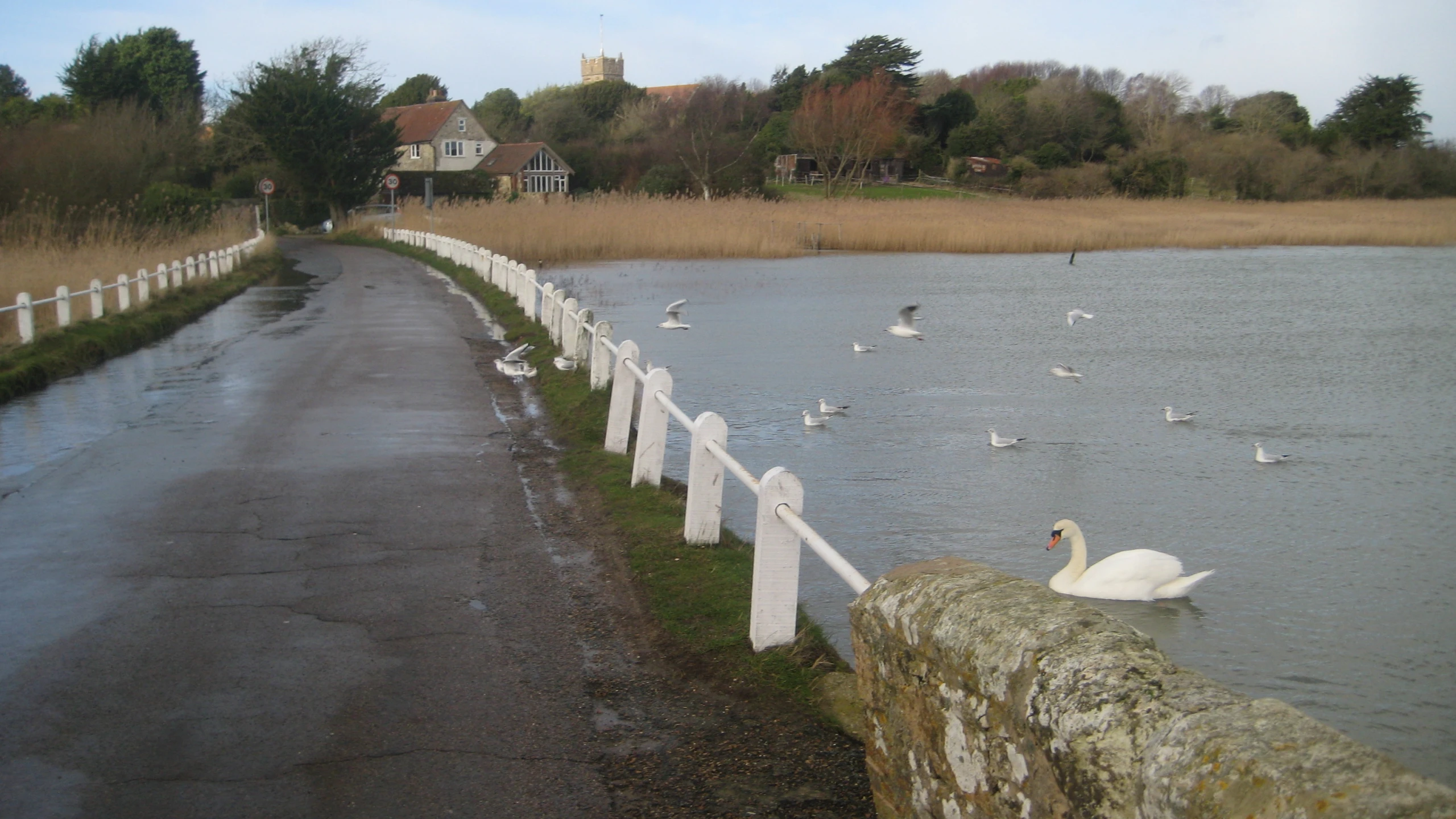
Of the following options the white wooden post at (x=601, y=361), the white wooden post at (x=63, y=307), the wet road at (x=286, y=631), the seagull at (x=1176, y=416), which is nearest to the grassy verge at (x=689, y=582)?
the wet road at (x=286, y=631)

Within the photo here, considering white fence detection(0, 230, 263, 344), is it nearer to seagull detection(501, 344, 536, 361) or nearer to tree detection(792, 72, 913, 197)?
seagull detection(501, 344, 536, 361)

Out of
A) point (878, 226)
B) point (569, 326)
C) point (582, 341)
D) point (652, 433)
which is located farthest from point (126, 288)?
point (878, 226)

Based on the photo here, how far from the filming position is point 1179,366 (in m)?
18.9

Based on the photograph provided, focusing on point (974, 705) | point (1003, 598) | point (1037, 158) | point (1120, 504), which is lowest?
point (1120, 504)

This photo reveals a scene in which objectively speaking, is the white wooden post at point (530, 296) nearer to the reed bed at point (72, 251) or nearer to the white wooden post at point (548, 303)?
the white wooden post at point (548, 303)

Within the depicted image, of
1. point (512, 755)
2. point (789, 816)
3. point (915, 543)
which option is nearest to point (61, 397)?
point (915, 543)

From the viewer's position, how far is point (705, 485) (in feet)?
23.1

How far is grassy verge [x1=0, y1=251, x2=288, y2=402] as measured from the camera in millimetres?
14016

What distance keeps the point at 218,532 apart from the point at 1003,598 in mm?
5910

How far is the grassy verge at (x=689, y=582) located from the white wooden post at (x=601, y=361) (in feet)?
2.64

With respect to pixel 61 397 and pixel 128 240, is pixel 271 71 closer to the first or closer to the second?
pixel 128 240

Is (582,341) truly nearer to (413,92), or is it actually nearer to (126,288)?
(126,288)

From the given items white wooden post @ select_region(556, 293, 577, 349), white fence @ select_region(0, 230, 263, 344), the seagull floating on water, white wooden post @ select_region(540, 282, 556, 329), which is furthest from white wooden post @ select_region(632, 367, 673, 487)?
white fence @ select_region(0, 230, 263, 344)

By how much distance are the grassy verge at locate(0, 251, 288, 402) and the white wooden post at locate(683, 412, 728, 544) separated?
9.58m
